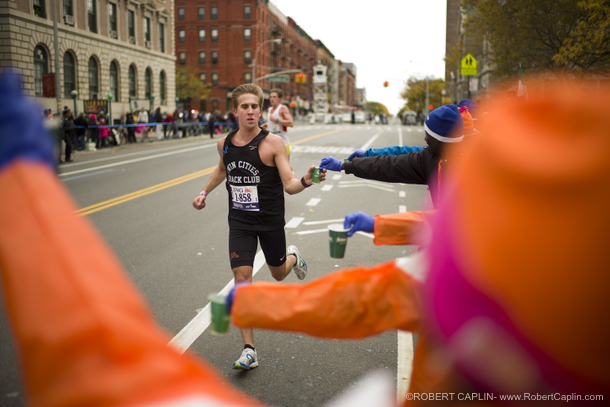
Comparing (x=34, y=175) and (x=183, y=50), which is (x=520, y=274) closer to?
(x=34, y=175)

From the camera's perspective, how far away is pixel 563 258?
940 millimetres

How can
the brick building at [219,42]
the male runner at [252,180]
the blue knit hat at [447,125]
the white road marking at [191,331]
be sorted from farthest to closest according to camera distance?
the brick building at [219,42] < the male runner at [252,180] < the white road marking at [191,331] < the blue knit hat at [447,125]

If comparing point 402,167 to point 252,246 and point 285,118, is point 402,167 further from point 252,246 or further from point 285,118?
point 285,118

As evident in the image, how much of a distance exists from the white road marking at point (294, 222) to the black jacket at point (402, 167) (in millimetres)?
5051

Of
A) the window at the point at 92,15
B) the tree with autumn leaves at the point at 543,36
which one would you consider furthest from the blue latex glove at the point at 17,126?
the window at the point at 92,15

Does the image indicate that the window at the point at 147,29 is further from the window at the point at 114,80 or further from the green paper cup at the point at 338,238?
the green paper cup at the point at 338,238

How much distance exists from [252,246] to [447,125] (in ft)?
A: 6.14

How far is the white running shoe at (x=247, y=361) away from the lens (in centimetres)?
387

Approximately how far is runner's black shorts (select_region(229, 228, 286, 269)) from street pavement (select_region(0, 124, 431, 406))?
0.71 meters

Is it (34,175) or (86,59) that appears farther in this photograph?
(86,59)

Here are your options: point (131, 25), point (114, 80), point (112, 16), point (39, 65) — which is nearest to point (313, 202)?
point (39, 65)

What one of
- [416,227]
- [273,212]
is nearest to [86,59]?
[273,212]

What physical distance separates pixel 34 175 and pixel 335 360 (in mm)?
3461

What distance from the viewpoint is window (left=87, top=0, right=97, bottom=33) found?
3753 centimetres
